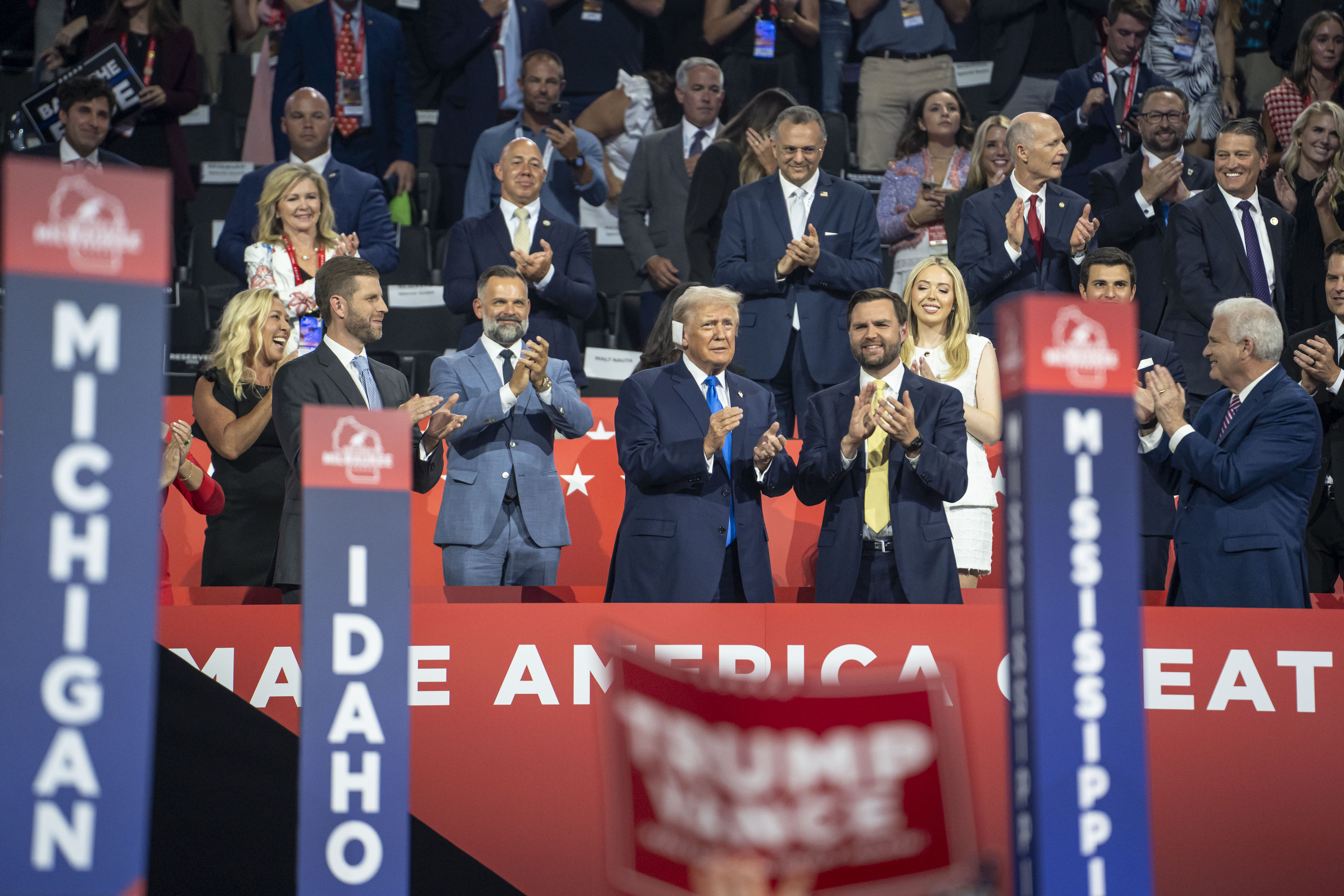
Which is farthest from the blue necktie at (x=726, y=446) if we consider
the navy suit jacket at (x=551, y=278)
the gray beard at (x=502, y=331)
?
the navy suit jacket at (x=551, y=278)

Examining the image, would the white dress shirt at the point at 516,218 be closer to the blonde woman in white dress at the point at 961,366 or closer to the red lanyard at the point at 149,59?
the blonde woman in white dress at the point at 961,366

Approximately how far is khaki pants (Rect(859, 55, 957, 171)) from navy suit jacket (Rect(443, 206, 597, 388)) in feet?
8.09

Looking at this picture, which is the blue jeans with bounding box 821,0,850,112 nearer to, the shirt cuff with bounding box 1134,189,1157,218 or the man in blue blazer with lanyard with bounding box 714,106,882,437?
the shirt cuff with bounding box 1134,189,1157,218

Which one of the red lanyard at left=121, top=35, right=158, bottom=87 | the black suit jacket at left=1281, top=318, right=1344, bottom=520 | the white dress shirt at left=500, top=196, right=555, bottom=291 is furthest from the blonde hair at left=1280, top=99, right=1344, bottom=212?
the red lanyard at left=121, top=35, right=158, bottom=87

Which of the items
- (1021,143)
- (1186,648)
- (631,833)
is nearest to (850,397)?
(1186,648)

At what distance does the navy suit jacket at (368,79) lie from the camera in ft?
25.3

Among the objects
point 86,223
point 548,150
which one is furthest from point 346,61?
point 86,223

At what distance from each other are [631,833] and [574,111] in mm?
6295

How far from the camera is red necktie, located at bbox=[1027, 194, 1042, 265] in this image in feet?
20.2

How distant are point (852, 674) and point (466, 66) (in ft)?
16.6

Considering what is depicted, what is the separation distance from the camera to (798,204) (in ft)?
20.3

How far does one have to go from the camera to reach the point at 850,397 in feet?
16.3

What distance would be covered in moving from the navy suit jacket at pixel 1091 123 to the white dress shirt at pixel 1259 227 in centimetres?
138

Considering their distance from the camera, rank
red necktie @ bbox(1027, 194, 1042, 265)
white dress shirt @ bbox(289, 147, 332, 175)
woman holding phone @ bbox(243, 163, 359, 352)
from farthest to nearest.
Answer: white dress shirt @ bbox(289, 147, 332, 175) → red necktie @ bbox(1027, 194, 1042, 265) → woman holding phone @ bbox(243, 163, 359, 352)
